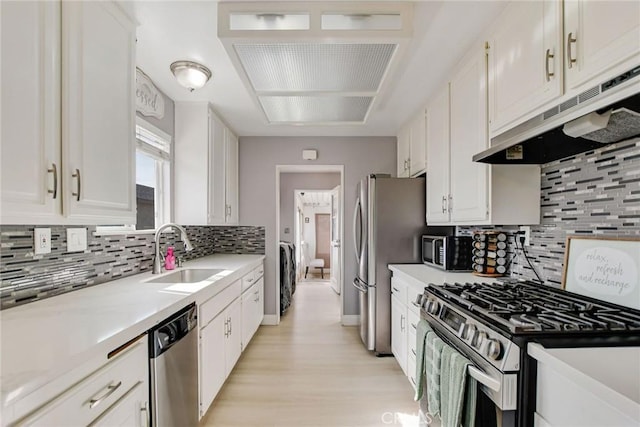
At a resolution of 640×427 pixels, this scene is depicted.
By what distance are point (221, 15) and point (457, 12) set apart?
1.22 metres

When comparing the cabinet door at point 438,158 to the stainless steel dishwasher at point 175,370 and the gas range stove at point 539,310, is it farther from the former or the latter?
the stainless steel dishwasher at point 175,370

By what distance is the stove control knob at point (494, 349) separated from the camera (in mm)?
1000

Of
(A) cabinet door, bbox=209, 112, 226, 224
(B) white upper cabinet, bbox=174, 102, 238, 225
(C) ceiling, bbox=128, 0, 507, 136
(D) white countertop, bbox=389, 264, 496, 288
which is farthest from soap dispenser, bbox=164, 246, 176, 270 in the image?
(D) white countertop, bbox=389, 264, 496, 288

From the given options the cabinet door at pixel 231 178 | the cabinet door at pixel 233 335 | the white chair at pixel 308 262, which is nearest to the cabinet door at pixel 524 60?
the cabinet door at pixel 233 335

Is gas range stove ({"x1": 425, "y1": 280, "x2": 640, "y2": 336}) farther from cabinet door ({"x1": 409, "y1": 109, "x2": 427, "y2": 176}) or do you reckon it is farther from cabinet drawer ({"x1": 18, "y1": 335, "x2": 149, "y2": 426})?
cabinet door ({"x1": 409, "y1": 109, "x2": 427, "y2": 176})

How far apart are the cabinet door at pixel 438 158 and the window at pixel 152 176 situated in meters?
2.31

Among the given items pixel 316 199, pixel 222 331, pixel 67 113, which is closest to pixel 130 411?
pixel 222 331

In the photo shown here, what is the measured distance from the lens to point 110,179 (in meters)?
1.35

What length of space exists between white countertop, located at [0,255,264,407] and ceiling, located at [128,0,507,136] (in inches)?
57.8

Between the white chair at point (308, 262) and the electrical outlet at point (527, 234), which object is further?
the white chair at point (308, 262)

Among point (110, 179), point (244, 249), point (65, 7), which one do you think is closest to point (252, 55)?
point (65, 7)

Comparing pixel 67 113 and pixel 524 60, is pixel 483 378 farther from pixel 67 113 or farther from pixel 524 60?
pixel 67 113

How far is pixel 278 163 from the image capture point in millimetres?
3762

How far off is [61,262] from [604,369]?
2191mm
